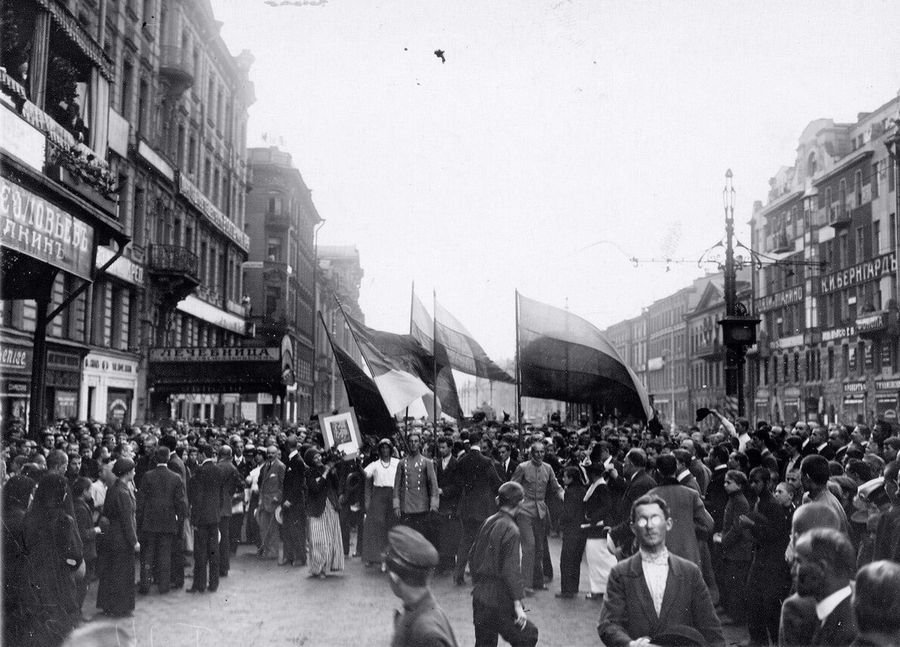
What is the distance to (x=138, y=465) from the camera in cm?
1301

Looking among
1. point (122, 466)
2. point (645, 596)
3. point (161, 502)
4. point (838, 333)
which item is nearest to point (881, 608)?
point (645, 596)

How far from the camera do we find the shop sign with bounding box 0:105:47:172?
375 inches

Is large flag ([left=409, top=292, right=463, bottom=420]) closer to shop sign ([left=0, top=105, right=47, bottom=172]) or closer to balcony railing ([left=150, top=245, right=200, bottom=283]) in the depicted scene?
shop sign ([left=0, top=105, right=47, bottom=172])

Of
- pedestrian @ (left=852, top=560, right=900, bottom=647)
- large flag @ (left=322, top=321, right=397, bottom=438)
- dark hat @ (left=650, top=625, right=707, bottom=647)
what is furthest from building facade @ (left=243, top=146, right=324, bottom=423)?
pedestrian @ (left=852, top=560, right=900, bottom=647)

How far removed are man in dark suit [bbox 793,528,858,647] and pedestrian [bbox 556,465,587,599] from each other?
6886mm

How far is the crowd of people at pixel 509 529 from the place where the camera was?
4.34m

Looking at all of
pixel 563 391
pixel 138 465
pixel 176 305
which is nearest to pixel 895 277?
pixel 176 305

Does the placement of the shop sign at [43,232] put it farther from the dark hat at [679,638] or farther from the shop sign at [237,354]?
the shop sign at [237,354]

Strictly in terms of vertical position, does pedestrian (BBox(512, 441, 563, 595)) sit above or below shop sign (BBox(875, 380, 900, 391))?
below

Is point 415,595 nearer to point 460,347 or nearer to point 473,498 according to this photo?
point 473,498

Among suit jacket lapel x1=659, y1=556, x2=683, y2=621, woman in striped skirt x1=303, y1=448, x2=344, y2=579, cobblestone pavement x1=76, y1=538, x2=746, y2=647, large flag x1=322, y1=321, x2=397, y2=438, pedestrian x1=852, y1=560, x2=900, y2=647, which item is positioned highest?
large flag x1=322, y1=321, x2=397, y2=438

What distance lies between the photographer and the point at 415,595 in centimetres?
374

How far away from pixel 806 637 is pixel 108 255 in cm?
2635

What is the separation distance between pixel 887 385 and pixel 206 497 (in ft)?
126
